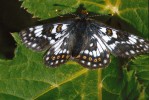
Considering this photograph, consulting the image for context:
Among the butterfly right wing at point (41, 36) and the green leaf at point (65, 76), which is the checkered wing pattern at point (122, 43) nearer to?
the green leaf at point (65, 76)

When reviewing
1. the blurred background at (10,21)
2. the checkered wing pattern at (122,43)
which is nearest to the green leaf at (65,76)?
the checkered wing pattern at (122,43)

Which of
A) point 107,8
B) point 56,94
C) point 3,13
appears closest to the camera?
point 56,94

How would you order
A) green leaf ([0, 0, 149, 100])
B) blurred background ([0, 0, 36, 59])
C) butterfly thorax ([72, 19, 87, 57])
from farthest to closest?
1. blurred background ([0, 0, 36, 59])
2. butterfly thorax ([72, 19, 87, 57])
3. green leaf ([0, 0, 149, 100])

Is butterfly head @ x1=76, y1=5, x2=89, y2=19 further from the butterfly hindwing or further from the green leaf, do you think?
the butterfly hindwing

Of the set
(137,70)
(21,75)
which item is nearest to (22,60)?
(21,75)

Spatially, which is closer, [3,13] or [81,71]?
[81,71]

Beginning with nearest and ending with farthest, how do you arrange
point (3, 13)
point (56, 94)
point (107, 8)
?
1. point (56, 94)
2. point (107, 8)
3. point (3, 13)

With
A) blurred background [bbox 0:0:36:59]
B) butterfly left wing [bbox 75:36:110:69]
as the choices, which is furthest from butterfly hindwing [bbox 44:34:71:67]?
blurred background [bbox 0:0:36:59]

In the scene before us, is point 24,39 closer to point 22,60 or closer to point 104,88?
point 22,60
